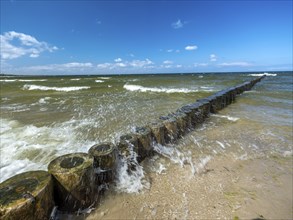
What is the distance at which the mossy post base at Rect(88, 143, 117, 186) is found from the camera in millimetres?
3023

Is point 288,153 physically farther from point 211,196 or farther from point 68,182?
point 68,182

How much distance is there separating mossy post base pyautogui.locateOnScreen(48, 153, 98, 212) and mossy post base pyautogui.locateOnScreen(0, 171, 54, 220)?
0.15 metres

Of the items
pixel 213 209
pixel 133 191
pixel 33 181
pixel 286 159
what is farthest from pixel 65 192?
pixel 286 159

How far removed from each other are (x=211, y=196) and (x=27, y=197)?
272cm

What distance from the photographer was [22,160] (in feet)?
14.7

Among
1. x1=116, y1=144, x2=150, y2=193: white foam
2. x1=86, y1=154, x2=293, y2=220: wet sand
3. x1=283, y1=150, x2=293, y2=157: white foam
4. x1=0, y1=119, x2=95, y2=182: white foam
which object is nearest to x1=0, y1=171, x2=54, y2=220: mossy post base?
x1=86, y1=154, x2=293, y2=220: wet sand

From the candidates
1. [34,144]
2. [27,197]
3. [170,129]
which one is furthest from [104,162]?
[34,144]

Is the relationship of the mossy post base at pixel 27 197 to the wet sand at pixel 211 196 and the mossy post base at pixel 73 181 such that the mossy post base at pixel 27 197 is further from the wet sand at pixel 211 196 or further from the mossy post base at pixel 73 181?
the wet sand at pixel 211 196

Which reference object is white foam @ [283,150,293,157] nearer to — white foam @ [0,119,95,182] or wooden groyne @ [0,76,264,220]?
wooden groyne @ [0,76,264,220]

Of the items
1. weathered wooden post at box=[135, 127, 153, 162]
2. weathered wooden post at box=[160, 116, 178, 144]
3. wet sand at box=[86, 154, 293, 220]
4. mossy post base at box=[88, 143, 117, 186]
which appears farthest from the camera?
weathered wooden post at box=[160, 116, 178, 144]

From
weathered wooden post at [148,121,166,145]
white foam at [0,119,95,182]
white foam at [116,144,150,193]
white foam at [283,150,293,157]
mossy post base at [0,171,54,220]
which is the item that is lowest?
white foam at [283,150,293,157]

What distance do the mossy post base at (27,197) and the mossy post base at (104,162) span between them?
77 centimetres

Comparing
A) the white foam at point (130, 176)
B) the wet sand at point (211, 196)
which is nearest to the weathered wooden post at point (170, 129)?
the wet sand at point (211, 196)

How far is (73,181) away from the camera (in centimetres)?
254
